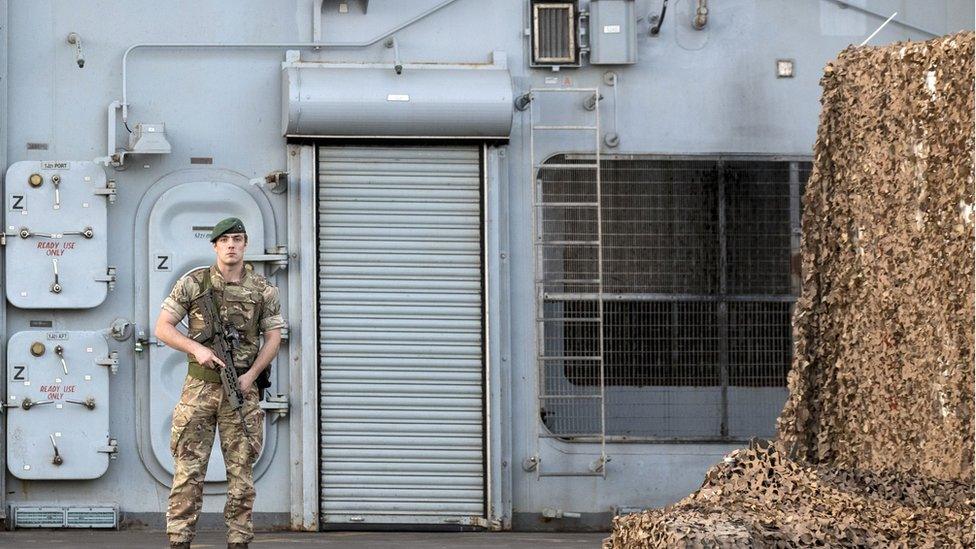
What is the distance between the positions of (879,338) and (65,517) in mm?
5342

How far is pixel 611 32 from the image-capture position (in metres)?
11.2

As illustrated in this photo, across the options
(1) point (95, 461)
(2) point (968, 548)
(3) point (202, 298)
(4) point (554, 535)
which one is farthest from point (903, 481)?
(1) point (95, 461)

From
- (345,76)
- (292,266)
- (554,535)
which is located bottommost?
(554,535)

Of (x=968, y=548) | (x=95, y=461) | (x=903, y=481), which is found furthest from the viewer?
(x=95, y=461)

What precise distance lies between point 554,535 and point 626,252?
1.98m

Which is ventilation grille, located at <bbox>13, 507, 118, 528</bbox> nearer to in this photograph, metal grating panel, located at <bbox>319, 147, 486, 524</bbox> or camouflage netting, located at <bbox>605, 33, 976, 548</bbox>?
metal grating panel, located at <bbox>319, 147, 486, 524</bbox>

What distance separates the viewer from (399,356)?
437 inches

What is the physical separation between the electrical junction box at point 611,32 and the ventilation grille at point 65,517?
4.44 metres

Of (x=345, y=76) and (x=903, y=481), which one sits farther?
(x=345, y=76)

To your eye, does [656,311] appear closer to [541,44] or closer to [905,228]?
[541,44]

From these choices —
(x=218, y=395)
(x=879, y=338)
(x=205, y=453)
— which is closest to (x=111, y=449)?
(x=205, y=453)

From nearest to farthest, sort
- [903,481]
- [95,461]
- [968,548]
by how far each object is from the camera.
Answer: [968,548] → [903,481] → [95,461]

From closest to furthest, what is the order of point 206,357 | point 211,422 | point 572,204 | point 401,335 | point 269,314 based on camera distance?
point 206,357, point 211,422, point 269,314, point 401,335, point 572,204

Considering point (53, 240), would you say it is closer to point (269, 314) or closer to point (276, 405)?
point (276, 405)
